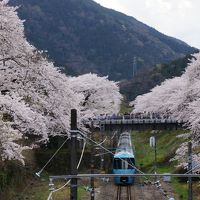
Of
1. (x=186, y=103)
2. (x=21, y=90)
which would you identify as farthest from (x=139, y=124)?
(x=21, y=90)

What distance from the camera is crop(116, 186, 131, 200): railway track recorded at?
3538cm

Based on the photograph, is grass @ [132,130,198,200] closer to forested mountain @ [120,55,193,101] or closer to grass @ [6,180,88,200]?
grass @ [6,180,88,200]

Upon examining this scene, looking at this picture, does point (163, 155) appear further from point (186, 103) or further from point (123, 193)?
point (123, 193)

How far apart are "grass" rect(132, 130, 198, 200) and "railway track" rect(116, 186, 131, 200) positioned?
3.61m

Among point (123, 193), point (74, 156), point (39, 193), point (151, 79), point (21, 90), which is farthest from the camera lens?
Answer: point (151, 79)

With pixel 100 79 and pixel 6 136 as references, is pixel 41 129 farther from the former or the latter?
pixel 100 79

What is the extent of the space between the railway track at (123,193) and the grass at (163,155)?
3612mm

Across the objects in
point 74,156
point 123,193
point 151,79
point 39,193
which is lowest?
point 123,193

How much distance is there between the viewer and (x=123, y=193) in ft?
124

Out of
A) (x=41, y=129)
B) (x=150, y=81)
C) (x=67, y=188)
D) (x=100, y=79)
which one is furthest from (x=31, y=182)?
(x=150, y=81)

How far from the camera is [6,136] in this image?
2034cm

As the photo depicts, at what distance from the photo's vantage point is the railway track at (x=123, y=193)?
35375mm

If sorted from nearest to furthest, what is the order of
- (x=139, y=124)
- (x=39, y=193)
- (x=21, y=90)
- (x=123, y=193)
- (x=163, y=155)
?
(x=21, y=90) → (x=39, y=193) → (x=123, y=193) → (x=163, y=155) → (x=139, y=124)

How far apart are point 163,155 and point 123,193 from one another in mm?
21092
